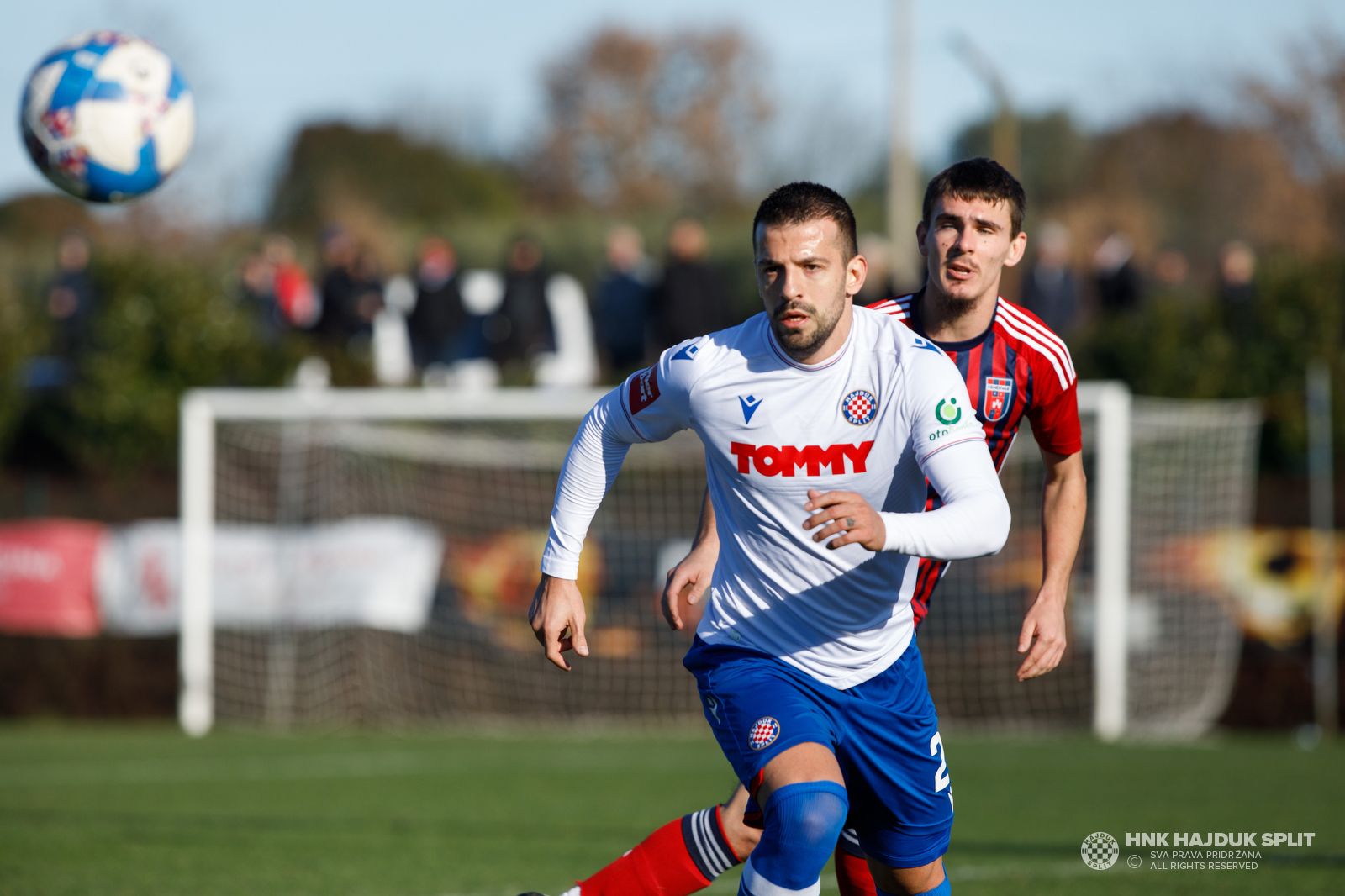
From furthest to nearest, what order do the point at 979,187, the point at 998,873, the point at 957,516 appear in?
the point at 998,873, the point at 979,187, the point at 957,516

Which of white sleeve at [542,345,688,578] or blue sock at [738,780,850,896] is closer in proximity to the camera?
blue sock at [738,780,850,896]

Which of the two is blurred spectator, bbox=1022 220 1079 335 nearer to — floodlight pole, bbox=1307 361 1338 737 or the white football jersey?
floodlight pole, bbox=1307 361 1338 737

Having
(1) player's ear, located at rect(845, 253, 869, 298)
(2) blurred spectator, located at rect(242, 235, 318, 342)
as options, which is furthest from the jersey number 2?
(2) blurred spectator, located at rect(242, 235, 318, 342)

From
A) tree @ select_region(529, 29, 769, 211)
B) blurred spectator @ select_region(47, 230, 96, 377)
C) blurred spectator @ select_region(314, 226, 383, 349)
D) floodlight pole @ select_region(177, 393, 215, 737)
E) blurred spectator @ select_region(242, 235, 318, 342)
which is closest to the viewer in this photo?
floodlight pole @ select_region(177, 393, 215, 737)

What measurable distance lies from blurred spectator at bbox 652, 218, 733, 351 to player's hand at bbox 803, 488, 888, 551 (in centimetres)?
1036

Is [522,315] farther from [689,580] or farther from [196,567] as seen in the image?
[689,580]

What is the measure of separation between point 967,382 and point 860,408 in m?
0.68

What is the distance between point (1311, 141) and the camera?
27.8 m

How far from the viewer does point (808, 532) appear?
169 inches

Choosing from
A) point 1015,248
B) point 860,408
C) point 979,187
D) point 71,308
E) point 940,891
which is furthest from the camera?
point 71,308

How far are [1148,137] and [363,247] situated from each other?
21918 mm

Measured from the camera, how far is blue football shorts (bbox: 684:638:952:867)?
4.26m

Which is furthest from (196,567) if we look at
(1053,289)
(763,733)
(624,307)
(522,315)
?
(763,733)

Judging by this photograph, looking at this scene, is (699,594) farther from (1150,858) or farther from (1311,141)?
(1311,141)
